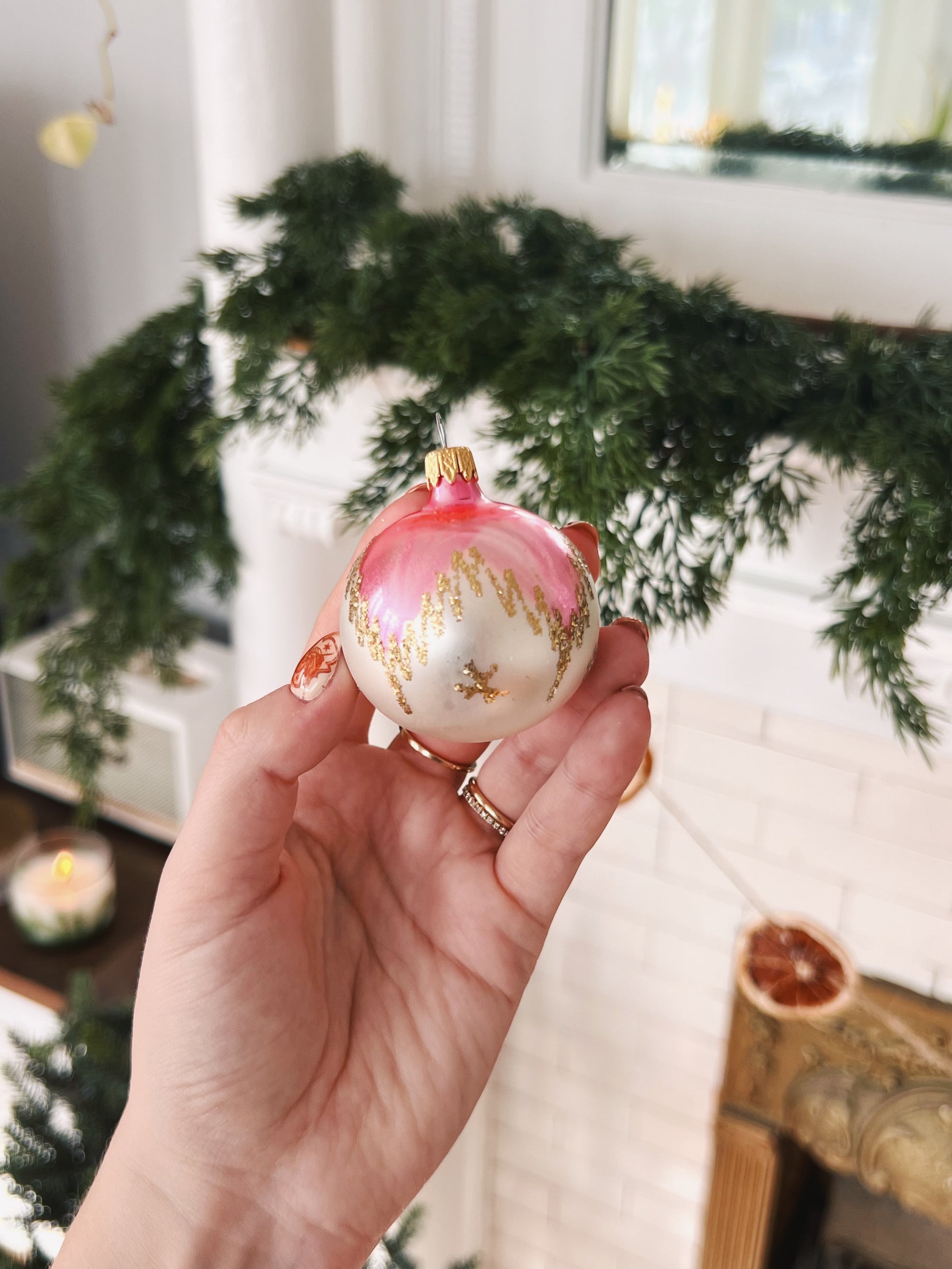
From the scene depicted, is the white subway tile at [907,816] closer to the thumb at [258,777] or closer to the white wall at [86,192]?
the thumb at [258,777]

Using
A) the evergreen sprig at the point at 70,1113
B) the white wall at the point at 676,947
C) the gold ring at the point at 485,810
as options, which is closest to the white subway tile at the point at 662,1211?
the white wall at the point at 676,947

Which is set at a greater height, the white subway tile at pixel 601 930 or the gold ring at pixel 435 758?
the gold ring at pixel 435 758

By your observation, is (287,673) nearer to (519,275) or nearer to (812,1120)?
(519,275)

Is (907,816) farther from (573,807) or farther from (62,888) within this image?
(62,888)

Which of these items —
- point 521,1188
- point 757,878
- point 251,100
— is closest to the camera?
point 251,100

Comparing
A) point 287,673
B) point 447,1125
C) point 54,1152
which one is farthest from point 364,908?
point 54,1152

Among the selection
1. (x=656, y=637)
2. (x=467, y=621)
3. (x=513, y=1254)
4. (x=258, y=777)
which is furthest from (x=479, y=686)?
(x=513, y=1254)
